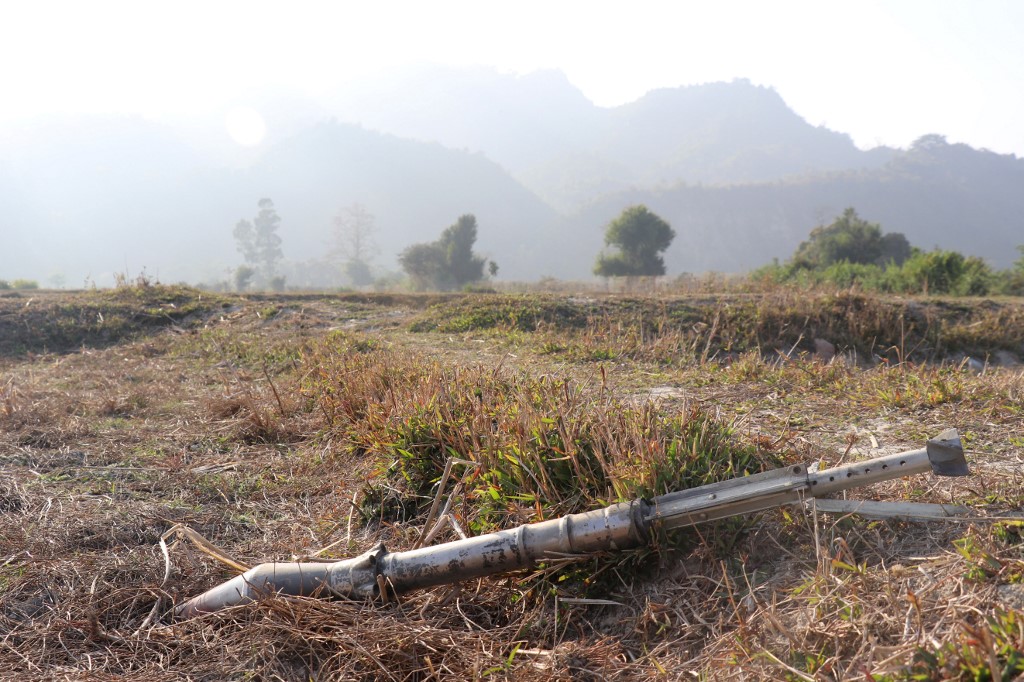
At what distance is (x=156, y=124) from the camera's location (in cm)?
18988

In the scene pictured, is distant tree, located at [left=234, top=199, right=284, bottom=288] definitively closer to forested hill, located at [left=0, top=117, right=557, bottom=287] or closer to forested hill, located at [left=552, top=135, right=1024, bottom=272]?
forested hill, located at [left=0, top=117, right=557, bottom=287]

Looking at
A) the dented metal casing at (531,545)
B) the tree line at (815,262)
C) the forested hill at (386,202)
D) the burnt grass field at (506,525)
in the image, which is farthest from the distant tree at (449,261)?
the forested hill at (386,202)

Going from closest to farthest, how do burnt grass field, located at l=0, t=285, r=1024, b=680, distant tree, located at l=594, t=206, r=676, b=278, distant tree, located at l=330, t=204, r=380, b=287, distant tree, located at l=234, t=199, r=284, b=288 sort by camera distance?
1. burnt grass field, located at l=0, t=285, r=1024, b=680
2. distant tree, located at l=594, t=206, r=676, b=278
3. distant tree, located at l=330, t=204, r=380, b=287
4. distant tree, located at l=234, t=199, r=284, b=288

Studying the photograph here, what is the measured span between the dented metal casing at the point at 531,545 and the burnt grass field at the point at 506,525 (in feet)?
0.27

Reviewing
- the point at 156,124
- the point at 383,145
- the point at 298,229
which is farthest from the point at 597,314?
the point at 156,124

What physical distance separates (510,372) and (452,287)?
46992 mm

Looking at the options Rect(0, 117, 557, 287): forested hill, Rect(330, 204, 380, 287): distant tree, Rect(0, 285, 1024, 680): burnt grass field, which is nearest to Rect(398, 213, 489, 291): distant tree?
Rect(330, 204, 380, 287): distant tree

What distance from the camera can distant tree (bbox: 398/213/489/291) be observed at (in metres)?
50.2

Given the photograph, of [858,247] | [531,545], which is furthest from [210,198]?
[531,545]

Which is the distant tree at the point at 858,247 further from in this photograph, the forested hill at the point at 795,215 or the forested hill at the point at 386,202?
the forested hill at the point at 795,215

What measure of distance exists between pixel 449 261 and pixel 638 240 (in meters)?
14.9

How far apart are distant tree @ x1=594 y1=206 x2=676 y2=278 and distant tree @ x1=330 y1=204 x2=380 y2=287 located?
56841 millimetres

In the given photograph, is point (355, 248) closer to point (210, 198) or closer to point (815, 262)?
point (210, 198)

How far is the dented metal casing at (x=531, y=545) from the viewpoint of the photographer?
6.71ft
